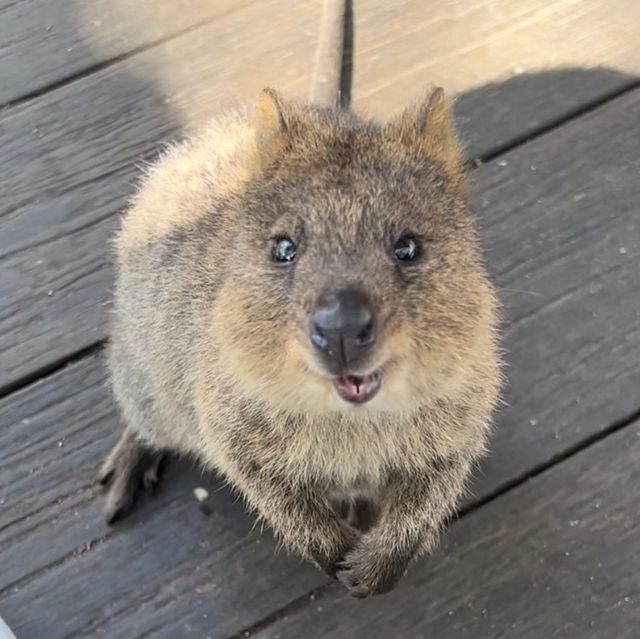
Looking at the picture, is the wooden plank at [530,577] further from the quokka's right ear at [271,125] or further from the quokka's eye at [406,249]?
the quokka's right ear at [271,125]

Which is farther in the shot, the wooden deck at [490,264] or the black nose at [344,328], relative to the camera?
the wooden deck at [490,264]

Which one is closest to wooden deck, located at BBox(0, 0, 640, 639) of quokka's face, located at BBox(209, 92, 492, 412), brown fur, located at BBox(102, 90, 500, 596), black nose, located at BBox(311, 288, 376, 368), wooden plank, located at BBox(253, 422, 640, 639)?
wooden plank, located at BBox(253, 422, 640, 639)

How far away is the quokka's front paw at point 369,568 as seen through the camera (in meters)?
2.25

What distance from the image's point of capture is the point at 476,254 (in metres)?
2.09

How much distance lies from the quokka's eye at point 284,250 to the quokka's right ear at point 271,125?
252 mm

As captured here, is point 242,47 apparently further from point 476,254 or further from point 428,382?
point 428,382

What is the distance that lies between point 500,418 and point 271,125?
3.46ft

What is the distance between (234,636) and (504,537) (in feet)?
2.42

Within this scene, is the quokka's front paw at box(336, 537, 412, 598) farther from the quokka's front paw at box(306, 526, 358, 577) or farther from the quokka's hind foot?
the quokka's hind foot

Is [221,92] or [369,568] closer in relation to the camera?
[369,568]

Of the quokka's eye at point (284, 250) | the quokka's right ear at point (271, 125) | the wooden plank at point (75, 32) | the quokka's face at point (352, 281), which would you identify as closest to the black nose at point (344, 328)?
the quokka's face at point (352, 281)

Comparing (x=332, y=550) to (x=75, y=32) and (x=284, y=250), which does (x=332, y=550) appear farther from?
(x=75, y=32)

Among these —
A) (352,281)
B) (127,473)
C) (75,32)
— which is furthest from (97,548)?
(75,32)

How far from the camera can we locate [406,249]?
193cm
